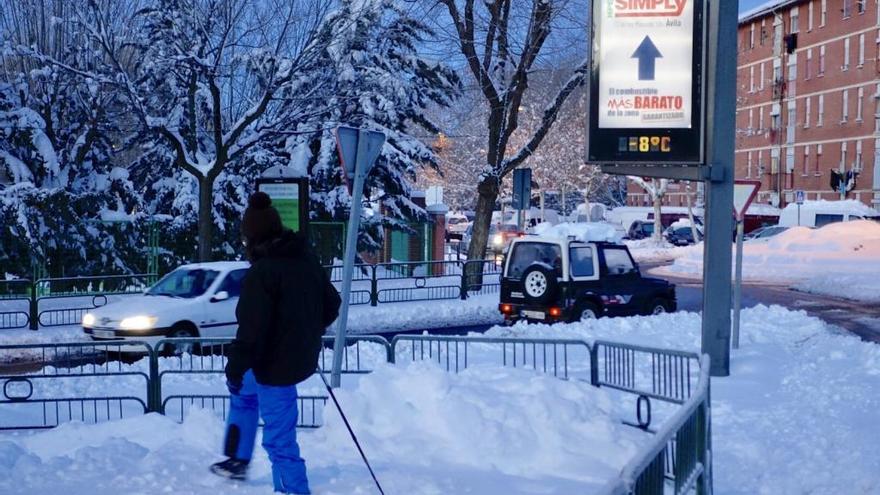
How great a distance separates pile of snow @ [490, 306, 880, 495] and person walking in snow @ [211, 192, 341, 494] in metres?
3.20

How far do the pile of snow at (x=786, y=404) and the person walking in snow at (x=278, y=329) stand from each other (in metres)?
3.20

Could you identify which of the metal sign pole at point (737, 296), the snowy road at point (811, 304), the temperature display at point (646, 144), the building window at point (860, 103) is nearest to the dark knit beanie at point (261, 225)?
the temperature display at point (646, 144)

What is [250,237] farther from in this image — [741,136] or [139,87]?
[741,136]

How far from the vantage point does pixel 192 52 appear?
2022 centimetres

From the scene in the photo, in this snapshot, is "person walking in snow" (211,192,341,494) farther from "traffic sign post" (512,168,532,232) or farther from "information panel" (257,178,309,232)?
"traffic sign post" (512,168,532,232)

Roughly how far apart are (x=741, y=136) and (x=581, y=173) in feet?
49.5

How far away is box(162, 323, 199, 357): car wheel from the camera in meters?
10.7

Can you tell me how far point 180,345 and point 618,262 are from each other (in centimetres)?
965

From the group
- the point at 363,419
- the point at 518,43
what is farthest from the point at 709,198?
the point at 518,43

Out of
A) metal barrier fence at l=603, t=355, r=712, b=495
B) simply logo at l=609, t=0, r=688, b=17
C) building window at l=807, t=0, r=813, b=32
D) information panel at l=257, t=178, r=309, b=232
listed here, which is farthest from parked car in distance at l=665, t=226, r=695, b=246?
metal barrier fence at l=603, t=355, r=712, b=495

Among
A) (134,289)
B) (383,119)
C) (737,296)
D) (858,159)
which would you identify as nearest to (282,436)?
(737,296)

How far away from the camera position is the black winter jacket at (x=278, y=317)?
18.6ft

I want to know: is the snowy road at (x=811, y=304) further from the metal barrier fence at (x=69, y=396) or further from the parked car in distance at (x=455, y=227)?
the parked car in distance at (x=455, y=227)

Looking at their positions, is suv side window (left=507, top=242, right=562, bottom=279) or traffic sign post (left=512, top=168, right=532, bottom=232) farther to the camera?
traffic sign post (left=512, top=168, right=532, bottom=232)
